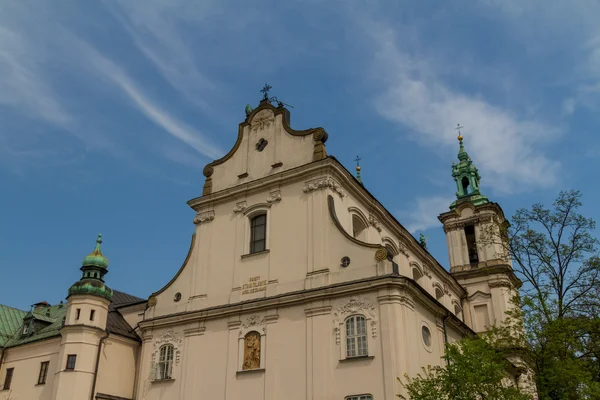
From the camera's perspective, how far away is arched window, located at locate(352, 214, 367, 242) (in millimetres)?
24922

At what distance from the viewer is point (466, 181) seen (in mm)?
42469

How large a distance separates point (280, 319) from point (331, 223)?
160 inches

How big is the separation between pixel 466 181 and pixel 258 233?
75.9 ft

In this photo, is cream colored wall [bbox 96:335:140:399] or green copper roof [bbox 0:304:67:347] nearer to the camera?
cream colored wall [bbox 96:335:140:399]

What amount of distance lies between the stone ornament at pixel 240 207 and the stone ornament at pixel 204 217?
1.28 m

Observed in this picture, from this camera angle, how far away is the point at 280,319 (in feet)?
70.5

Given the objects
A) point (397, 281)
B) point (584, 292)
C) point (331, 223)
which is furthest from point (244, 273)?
point (584, 292)

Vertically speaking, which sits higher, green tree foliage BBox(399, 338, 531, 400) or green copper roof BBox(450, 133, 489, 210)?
green copper roof BBox(450, 133, 489, 210)

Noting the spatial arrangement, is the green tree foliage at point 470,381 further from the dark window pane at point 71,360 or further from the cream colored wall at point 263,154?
the dark window pane at point 71,360

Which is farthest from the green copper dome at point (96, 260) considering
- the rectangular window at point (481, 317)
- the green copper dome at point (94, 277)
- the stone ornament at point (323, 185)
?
the rectangular window at point (481, 317)

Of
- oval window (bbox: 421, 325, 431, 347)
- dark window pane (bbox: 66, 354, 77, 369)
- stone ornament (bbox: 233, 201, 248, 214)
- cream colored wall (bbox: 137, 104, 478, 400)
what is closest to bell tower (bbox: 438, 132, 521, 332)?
cream colored wall (bbox: 137, 104, 478, 400)

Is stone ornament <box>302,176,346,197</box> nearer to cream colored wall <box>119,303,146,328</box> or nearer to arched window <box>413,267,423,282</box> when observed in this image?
arched window <box>413,267,423,282</box>

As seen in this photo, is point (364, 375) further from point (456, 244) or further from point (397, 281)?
point (456, 244)

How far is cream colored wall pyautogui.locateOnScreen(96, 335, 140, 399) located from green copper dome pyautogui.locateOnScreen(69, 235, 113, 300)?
6.62ft
